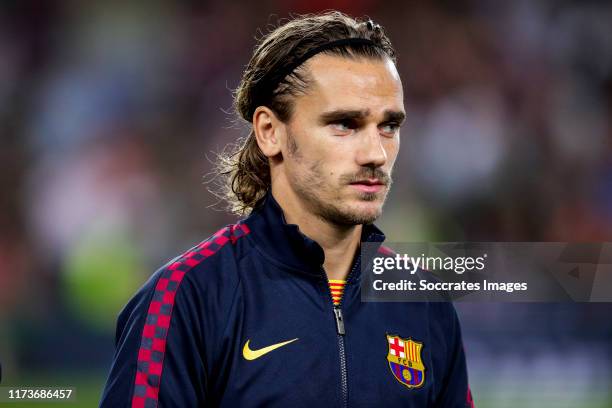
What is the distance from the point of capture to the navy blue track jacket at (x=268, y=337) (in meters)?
2.19

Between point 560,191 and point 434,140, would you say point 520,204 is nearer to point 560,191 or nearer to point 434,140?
point 560,191

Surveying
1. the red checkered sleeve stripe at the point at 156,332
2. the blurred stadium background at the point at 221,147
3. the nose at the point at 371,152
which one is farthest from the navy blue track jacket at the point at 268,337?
the blurred stadium background at the point at 221,147

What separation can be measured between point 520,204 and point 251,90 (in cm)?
470

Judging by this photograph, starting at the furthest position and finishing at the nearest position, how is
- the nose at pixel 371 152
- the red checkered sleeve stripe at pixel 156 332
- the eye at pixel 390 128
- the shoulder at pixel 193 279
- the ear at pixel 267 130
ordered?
the ear at pixel 267 130
the eye at pixel 390 128
the nose at pixel 371 152
the shoulder at pixel 193 279
the red checkered sleeve stripe at pixel 156 332

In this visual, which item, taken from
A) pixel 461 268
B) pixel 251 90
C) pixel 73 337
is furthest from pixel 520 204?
pixel 251 90

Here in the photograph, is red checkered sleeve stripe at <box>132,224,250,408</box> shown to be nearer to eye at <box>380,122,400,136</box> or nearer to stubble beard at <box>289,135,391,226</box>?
stubble beard at <box>289,135,391,226</box>

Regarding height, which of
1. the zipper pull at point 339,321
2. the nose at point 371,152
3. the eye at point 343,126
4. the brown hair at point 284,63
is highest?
the brown hair at point 284,63

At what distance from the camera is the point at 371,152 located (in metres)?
2.36

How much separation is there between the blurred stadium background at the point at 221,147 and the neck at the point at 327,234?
3968 mm

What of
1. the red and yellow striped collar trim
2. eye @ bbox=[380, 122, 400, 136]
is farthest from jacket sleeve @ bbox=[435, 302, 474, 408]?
eye @ bbox=[380, 122, 400, 136]

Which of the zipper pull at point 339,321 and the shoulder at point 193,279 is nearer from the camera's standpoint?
the shoulder at point 193,279

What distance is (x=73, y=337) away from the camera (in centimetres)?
635

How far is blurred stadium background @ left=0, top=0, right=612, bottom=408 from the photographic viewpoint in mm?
6414

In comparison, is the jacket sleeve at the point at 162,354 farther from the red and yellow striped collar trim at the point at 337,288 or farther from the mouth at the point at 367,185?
the mouth at the point at 367,185
